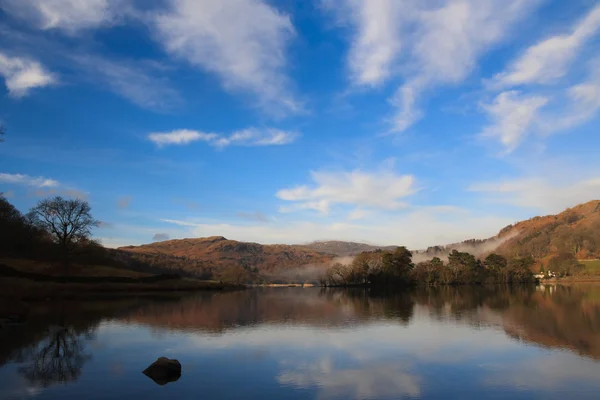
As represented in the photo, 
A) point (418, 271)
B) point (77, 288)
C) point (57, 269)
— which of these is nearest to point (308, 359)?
point (77, 288)

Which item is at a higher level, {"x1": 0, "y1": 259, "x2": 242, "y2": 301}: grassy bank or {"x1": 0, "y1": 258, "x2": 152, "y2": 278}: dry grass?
{"x1": 0, "y1": 258, "x2": 152, "y2": 278}: dry grass

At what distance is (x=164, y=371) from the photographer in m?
19.8

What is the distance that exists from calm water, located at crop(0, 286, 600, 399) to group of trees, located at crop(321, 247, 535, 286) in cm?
12774

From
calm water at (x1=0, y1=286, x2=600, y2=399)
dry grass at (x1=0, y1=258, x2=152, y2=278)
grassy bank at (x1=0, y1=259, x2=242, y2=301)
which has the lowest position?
calm water at (x1=0, y1=286, x2=600, y2=399)

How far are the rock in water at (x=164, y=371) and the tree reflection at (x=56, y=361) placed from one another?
3561 mm

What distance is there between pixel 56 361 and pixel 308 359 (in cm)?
1439

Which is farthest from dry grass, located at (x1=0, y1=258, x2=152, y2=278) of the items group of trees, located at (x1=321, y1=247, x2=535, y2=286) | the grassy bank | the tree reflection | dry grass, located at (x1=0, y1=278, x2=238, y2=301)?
group of trees, located at (x1=321, y1=247, x2=535, y2=286)

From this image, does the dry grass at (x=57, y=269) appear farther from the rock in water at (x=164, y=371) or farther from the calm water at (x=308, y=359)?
the rock in water at (x=164, y=371)

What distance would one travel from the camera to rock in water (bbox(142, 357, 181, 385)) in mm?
19516

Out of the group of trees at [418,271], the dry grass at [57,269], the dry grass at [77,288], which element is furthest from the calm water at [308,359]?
the group of trees at [418,271]

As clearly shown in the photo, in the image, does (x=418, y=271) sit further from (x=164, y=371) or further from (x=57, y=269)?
(x=164, y=371)

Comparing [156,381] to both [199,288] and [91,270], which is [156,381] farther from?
[199,288]

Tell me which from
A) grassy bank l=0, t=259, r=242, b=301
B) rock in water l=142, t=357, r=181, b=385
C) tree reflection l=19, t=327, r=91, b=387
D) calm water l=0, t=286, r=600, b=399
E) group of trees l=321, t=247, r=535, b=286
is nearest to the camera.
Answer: calm water l=0, t=286, r=600, b=399

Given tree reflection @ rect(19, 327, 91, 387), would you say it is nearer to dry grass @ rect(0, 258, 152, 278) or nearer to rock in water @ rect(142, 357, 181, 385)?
rock in water @ rect(142, 357, 181, 385)
